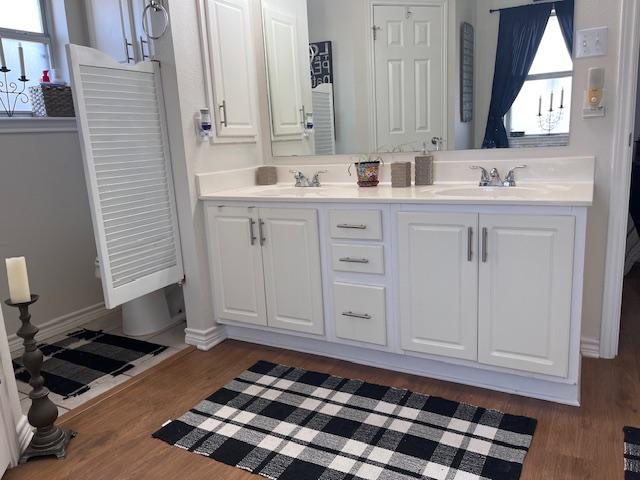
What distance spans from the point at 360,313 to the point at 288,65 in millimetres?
1477

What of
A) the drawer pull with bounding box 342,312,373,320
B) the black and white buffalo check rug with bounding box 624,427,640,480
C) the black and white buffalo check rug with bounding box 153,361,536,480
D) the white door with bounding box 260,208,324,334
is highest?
the white door with bounding box 260,208,324,334

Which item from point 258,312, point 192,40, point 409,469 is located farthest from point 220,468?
point 192,40

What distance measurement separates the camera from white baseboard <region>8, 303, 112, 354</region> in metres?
2.75

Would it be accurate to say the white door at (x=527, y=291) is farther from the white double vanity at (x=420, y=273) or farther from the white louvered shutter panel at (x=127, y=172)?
the white louvered shutter panel at (x=127, y=172)

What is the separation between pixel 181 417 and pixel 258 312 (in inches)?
26.7

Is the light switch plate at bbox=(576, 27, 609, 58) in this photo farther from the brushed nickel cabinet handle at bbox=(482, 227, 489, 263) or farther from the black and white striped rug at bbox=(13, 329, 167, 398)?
the black and white striped rug at bbox=(13, 329, 167, 398)

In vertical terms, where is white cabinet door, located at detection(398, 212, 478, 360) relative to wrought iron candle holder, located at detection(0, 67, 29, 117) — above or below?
below

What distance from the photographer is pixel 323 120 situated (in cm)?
283

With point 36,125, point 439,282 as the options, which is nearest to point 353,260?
point 439,282

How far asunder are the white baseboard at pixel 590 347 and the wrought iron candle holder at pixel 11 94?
10.4 ft

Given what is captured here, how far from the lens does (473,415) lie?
1.95 m

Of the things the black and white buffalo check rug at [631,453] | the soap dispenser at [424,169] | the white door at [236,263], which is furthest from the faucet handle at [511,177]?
the white door at [236,263]

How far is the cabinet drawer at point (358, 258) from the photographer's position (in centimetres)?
219

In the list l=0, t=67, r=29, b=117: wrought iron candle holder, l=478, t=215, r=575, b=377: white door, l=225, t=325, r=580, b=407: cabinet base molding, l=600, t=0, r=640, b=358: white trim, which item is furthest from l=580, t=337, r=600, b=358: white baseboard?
l=0, t=67, r=29, b=117: wrought iron candle holder
